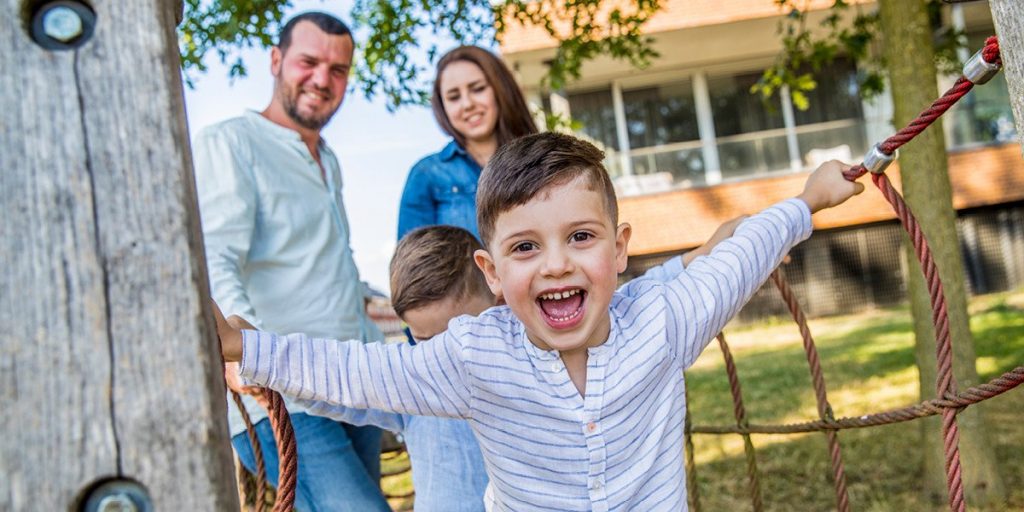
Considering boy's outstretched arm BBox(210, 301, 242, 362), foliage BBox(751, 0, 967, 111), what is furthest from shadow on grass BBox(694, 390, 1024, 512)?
boy's outstretched arm BBox(210, 301, 242, 362)

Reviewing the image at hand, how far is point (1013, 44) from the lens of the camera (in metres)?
1.31

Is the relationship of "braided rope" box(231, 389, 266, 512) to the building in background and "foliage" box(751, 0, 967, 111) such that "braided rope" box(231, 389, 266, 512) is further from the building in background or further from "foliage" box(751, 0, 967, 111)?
the building in background

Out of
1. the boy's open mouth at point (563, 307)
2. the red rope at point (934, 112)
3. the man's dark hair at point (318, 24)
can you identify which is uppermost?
the man's dark hair at point (318, 24)

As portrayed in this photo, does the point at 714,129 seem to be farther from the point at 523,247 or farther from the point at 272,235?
the point at 523,247

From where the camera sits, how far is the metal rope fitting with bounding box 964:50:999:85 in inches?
62.5

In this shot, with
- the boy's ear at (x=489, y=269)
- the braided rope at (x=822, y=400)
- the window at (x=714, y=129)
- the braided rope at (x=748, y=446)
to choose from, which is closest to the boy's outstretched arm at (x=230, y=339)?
the boy's ear at (x=489, y=269)

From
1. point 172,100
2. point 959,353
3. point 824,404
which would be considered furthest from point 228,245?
point 959,353

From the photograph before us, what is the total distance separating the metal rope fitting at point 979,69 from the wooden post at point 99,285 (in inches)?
53.6

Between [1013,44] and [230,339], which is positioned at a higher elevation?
[1013,44]

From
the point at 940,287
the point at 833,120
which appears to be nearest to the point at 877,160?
the point at 940,287

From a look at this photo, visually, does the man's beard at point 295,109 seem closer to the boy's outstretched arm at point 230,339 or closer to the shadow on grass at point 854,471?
the boy's outstretched arm at point 230,339

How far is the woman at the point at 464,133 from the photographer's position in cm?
278

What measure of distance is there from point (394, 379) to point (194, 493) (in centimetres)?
71

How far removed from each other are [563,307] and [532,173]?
0.80ft
